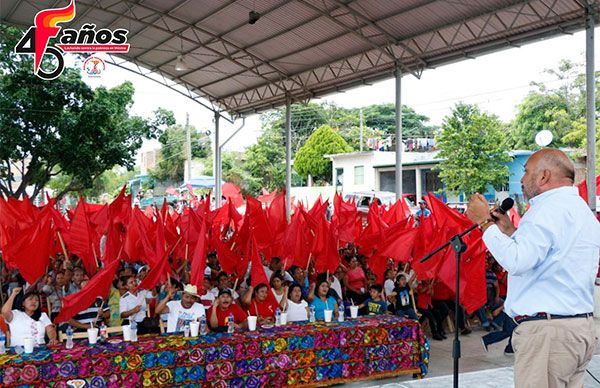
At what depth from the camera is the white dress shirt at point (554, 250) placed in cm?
271

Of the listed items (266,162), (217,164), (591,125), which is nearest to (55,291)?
(591,125)

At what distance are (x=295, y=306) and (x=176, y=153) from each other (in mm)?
45344

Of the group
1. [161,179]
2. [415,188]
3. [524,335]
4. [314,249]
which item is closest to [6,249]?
[314,249]

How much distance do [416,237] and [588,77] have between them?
3.87 m

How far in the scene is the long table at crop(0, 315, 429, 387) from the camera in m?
5.00

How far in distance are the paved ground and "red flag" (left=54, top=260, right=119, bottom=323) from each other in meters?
2.62

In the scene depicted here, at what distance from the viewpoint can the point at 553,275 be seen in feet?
9.13

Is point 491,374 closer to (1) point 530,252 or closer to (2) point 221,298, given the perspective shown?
(2) point 221,298

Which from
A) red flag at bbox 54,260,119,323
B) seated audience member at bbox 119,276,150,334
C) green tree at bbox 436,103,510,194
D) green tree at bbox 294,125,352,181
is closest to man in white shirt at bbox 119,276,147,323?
seated audience member at bbox 119,276,150,334

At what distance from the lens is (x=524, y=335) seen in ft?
9.42

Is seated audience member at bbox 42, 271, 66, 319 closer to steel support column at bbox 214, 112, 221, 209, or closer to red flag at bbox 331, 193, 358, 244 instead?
red flag at bbox 331, 193, 358, 244

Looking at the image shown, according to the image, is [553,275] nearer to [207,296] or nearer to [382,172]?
[207,296]

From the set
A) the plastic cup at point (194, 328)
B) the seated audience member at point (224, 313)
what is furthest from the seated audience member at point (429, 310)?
the plastic cup at point (194, 328)

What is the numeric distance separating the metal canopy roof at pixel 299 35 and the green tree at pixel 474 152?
9466mm
